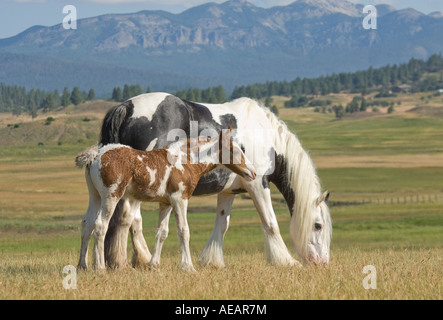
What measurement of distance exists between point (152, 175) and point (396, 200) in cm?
4449

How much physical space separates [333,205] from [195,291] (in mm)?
40545

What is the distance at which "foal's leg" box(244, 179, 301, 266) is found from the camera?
43.9 ft

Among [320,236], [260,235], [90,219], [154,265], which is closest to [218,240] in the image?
[320,236]

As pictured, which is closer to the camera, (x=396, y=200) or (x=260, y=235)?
(x=260, y=235)

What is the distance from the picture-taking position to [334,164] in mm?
86438

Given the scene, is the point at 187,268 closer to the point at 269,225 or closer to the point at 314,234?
the point at 269,225

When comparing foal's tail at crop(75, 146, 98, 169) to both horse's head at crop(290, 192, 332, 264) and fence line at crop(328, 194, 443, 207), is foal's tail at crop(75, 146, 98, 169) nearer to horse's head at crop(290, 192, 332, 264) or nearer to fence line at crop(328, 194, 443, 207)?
horse's head at crop(290, 192, 332, 264)

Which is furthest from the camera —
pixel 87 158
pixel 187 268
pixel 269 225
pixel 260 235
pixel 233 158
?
pixel 260 235

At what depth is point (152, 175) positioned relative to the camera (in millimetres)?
11383

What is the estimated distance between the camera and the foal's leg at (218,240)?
45.4ft

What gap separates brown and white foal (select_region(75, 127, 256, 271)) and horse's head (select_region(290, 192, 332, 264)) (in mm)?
2123

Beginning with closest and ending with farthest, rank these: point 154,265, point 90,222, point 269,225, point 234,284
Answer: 1. point 234,284
2. point 90,222
3. point 154,265
4. point 269,225

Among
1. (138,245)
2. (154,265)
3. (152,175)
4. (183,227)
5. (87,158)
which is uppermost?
(87,158)
